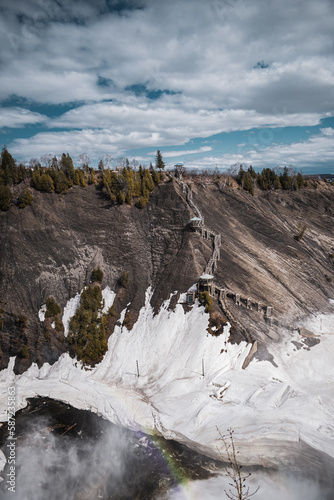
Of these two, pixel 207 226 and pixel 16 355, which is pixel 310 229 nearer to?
pixel 207 226

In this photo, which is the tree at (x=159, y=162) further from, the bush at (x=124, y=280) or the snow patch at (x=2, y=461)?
the snow patch at (x=2, y=461)

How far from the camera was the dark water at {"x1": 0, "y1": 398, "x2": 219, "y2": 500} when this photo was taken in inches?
891

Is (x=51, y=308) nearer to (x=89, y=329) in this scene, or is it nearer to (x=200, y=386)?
(x=89, y=329)

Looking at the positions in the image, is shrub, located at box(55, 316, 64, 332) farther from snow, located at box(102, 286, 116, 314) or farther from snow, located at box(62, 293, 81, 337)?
snow, located at box(102, 286, 116, 314)

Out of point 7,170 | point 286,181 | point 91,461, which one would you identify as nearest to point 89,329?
point 91,461

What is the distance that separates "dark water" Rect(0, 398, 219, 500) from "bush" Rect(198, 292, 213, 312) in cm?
1624

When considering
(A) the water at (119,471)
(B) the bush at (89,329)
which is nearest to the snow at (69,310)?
(B) the bush at (89,329)

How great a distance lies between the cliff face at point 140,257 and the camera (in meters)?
41.1

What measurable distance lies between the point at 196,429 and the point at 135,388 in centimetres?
917

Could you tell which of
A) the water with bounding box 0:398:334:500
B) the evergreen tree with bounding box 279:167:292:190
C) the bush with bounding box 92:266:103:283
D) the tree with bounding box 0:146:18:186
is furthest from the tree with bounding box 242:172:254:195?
the water with bounding box 0:398:334:500

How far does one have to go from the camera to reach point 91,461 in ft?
82.8

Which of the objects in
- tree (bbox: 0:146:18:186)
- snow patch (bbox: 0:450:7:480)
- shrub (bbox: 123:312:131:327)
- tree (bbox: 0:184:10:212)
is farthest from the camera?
tree (bbox: 0:146:18:186)

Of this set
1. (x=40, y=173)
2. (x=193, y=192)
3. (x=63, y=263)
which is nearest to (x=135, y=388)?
(x=63, y=263)

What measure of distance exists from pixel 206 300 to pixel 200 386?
10917mm
